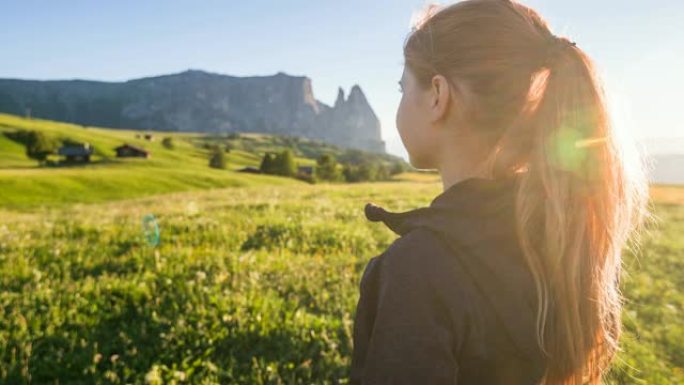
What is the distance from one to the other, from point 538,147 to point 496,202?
37 centimetres

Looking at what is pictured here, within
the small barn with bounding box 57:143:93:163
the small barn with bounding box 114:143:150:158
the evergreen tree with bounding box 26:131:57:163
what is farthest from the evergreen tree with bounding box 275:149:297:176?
the evergreen tree with bounding box 26:131:57:163

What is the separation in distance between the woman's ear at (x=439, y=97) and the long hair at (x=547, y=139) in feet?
0.17

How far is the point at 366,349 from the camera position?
2.46m

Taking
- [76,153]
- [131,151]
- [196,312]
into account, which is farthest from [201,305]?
[131,151]

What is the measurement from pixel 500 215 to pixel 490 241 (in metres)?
0.16

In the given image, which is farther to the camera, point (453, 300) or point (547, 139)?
point (547, 139)

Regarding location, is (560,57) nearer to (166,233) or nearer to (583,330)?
(583,330)

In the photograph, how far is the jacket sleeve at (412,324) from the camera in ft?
6.80

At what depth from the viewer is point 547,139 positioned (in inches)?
100

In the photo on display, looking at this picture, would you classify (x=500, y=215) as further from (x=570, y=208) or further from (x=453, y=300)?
(x=453, y=300)

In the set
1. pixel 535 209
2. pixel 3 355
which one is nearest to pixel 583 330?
pixel 535 209

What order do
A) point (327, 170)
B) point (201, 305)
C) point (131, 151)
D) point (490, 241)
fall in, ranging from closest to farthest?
point (490, 241) < point (201, 305) < point (131, 151) < point (327, 170)

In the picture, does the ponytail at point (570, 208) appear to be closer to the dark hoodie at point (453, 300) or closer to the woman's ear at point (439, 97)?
the dark hoodie at point (453, 300)

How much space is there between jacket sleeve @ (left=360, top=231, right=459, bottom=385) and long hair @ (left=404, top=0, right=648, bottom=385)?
0.53m
